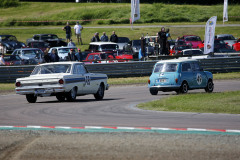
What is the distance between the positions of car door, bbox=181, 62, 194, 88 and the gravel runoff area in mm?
10787

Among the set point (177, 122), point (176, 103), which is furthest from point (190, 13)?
point (177, 122)

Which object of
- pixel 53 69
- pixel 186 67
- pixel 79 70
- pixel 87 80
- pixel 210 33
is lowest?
pixel 87 80

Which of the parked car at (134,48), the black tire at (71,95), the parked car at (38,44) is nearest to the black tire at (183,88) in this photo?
the black tire at (71,95)

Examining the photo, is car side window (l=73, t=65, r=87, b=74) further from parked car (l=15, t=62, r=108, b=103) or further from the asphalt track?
the asphalt track

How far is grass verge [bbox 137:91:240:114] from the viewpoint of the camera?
50.9ft

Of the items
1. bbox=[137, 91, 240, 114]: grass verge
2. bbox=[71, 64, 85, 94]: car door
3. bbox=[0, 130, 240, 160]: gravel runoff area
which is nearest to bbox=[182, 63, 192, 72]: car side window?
bbox=[137, 91, 240, 114]: grass verge

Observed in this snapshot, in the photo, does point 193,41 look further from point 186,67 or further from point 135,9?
point 186,67

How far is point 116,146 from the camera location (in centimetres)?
974

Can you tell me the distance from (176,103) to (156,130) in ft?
19.4

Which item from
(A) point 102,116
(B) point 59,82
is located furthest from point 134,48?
(A) point 102,116

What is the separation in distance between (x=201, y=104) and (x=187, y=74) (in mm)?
5409

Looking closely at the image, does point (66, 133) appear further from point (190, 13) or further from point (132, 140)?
point (190, 13)

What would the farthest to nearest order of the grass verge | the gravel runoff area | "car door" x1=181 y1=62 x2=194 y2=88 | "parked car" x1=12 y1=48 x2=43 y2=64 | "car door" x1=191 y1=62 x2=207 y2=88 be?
"parked car" x1=12 y1=48 x2=43 y2=64, "car door" x1=191 y1=62 x2=207 y2=88, "car door" x1=181 y1=62 x2=194 y2=88, the grass verge, the gravel runoff area

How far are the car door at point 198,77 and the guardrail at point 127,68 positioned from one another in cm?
830
